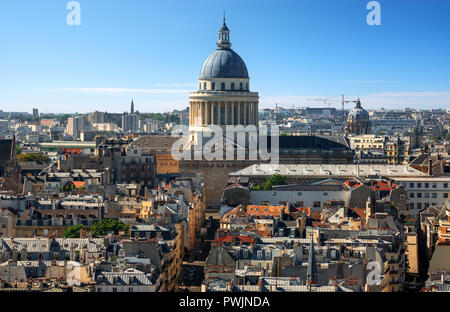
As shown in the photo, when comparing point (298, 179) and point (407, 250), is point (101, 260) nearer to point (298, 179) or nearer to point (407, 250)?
point (407, 250)

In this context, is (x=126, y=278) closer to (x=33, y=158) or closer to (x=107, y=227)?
(x=107, y=227)

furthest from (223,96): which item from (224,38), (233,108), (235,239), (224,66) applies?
(235,239)

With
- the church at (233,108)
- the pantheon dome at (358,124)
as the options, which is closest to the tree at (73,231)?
the church at (233,108)

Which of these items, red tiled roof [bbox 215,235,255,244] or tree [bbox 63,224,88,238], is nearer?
red tiled roof [bbox 215,235,255,244]

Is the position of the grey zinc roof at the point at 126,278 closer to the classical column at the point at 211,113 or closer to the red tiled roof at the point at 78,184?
the red tiled roof at the point at 78,184

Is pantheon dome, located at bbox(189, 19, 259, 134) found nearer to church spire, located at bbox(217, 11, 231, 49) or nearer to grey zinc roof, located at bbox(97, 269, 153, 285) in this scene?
church spire, located at bbox(217, 11, 231, 49)

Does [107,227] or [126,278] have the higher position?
[107,227]

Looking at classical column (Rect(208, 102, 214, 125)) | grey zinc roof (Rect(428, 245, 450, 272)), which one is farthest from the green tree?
grey zinc roof (Rect(428, 245, 450, 272))
